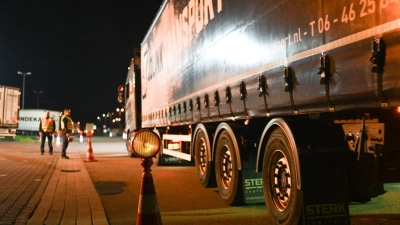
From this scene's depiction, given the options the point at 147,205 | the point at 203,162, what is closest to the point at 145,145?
the point at 147,205

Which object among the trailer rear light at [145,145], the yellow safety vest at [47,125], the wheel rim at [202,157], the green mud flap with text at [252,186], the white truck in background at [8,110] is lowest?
the green mud flap with text at [252,186]

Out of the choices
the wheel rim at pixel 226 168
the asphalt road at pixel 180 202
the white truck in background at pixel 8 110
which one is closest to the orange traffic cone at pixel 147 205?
the asphalt road at pixel 180 202

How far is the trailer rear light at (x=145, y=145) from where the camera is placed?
4.89m

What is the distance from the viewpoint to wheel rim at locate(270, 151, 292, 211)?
5.37 m

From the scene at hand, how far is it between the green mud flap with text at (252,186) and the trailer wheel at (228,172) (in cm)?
9

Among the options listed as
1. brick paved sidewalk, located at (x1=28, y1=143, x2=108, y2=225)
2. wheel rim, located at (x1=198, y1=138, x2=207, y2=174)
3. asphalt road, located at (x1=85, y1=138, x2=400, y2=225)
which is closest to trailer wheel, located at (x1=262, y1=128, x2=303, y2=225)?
asphalt road, located at (x1=85, y1=138, x2=400, y2=225)

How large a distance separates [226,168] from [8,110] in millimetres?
26401

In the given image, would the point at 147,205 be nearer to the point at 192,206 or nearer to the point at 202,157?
the point at 192,206

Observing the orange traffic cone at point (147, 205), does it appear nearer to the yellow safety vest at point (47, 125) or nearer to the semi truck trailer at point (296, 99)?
the semi truck trailer at point (296, 99)

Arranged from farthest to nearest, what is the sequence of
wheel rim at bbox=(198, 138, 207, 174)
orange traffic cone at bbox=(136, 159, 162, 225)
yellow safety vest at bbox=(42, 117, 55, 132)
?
yellow safety vest at bbox=(42, 117, 55, 132) → wheel rim at bbox=(198, 138, 207, 174) → orange traffic cone at bbox=(136, 159, 162, 225)

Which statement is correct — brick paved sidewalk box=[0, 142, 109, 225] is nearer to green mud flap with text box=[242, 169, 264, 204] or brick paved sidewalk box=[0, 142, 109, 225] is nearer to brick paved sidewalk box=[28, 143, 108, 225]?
brick paved sidewalk box=[28, 143, 108, 225]

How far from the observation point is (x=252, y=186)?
22.7 ft

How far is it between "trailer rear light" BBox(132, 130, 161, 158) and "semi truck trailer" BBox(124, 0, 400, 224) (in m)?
1.41

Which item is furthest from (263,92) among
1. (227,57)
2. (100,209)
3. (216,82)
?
(100,209)
